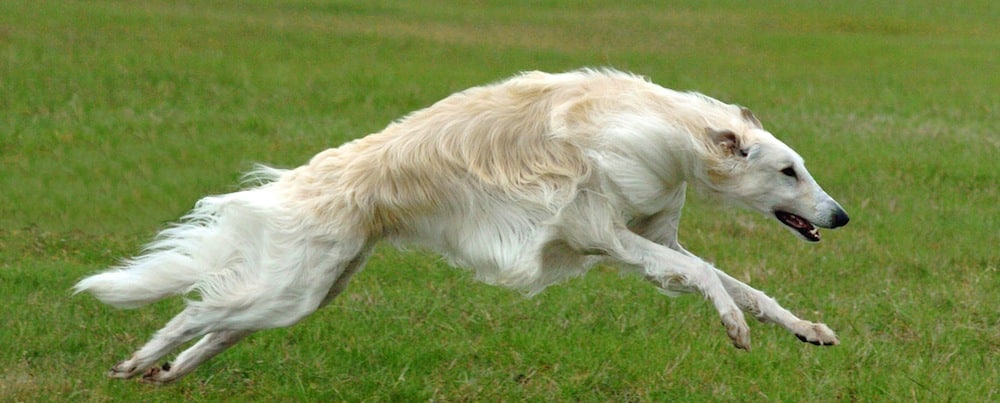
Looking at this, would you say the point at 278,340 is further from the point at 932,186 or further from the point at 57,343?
the point at 932,186

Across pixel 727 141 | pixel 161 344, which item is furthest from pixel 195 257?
pixel 727 141

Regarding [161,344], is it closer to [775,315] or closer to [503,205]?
[503,205]

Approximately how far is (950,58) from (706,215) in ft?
48.5

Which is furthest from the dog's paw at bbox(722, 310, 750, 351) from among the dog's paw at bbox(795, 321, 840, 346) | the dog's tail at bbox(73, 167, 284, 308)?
the dog's tail at bbox(73, 167, 284, 308)

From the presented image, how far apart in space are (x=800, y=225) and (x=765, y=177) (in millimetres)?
343

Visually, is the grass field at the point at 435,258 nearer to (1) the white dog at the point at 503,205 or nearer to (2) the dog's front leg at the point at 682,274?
(1) the white dog at the point at 503,205

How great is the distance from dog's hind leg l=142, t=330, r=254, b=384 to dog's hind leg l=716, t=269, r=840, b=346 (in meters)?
2.56

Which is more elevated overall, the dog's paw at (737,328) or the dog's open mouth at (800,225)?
the dog's open mouth at (800,225)

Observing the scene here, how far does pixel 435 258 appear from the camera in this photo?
33.4 ft

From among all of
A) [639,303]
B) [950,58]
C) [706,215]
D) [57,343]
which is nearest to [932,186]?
[706,215]

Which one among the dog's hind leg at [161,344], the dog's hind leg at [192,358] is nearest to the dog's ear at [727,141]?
the dog's hind leg at [192,358]

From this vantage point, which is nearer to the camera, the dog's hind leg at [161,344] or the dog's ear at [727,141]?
the dog's ear at [727,141]

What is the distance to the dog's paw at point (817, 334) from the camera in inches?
255

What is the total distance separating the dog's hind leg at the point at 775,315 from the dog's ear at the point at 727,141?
0.60 meters
